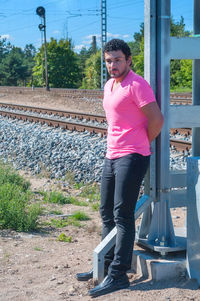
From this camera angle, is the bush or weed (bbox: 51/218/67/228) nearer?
the bush

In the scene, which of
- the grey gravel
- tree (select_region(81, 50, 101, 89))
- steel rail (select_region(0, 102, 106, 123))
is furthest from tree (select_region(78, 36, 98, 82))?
the grey gravel

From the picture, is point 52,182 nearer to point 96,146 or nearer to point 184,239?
point 96,146

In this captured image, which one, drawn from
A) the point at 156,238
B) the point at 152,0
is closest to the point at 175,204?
the point at 156,238

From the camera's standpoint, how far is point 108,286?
356 centimetres

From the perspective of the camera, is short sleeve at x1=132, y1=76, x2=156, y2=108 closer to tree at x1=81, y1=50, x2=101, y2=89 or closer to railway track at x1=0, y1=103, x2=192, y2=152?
railway track at x1=0, y1=103, x2=192, y2=152

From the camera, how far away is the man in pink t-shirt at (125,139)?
3363 millimetres

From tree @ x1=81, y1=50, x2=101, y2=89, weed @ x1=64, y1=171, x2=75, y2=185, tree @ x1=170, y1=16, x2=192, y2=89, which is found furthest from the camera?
tree @ x1=81, y1=50, x2=101, y2=89

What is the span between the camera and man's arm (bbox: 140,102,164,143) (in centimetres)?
334

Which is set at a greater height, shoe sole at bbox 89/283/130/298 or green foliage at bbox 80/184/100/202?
green foliage at bbox 80/184/100/202

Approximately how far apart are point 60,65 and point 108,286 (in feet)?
157

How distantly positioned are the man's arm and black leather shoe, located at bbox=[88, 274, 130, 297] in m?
1.19

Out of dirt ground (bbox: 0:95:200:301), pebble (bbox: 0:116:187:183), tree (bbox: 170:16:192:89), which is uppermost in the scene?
tree (bbox: 170:16:192:89)

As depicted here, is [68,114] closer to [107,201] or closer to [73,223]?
[73,223]

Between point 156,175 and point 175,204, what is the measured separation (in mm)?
352
